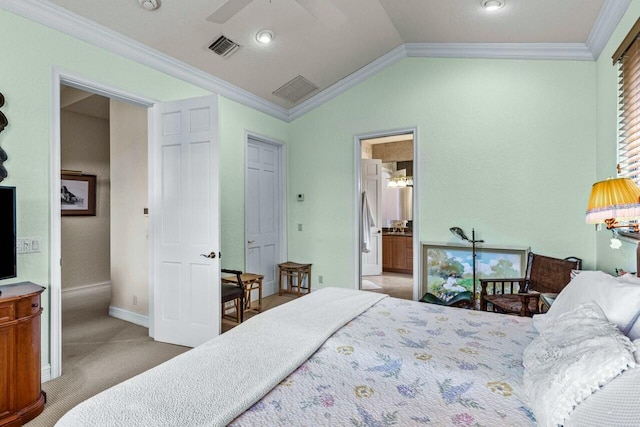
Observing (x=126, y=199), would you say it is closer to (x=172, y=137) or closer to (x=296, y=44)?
(x=172, y=137)

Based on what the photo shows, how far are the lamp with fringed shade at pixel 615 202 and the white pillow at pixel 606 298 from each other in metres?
0.33

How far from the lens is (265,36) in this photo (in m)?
3.22

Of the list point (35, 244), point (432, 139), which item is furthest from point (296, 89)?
point (35, 244)

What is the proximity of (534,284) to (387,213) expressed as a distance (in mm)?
4127

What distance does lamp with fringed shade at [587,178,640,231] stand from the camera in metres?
1.56

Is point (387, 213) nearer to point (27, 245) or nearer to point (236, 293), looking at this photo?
point (236, 293)

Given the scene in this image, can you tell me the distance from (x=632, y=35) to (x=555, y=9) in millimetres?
765

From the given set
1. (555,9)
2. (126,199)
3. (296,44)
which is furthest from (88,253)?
(555,9)

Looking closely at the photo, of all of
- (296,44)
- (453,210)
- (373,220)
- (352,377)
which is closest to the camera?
(352,377)

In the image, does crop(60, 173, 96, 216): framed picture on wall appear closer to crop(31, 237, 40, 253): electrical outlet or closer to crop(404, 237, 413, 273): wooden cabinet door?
crop(31, 237, 40, 253): electrical outlet

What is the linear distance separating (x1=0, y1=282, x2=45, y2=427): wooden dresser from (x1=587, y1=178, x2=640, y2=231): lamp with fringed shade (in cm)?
319

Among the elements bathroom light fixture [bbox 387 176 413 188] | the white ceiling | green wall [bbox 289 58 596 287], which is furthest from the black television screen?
bathroom light fixture [bbox 387 176 413 188]

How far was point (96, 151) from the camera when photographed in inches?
204

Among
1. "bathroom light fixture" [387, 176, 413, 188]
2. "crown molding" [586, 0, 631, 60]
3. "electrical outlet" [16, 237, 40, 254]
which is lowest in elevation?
"electrical outlet" [16, 237, 40, 254]
